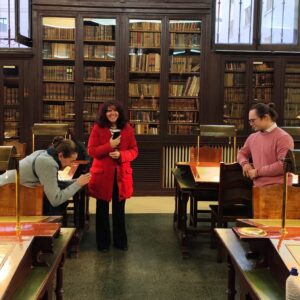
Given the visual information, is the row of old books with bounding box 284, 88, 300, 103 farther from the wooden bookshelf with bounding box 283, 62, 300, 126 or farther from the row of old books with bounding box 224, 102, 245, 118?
the row of old books with bounding box 224, 102, 245, 118

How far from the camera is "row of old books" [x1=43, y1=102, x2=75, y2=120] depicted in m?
6.52

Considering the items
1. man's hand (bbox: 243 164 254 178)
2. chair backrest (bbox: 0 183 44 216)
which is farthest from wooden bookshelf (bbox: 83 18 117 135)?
chair backrest (bbox: 0 183 44 216)

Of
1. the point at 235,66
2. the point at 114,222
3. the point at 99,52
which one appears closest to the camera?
the point at 114,222

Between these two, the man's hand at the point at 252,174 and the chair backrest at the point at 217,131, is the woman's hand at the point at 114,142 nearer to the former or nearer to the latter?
the man's hand at the point at 252,174

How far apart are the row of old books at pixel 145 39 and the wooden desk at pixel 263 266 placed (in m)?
4.66

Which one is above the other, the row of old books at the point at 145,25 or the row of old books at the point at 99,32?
the row of old books at the point at 145,25

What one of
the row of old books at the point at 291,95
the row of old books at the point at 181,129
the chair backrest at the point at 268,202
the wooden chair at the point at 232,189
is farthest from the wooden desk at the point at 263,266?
the row of old books at the point at 291,95

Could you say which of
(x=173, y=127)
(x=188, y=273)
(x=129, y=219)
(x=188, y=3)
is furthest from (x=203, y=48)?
(x=188, y=273)

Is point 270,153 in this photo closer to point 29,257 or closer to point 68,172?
point 68,172

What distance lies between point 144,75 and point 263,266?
4886mm

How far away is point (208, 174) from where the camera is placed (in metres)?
4.16

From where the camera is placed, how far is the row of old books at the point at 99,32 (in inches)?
253

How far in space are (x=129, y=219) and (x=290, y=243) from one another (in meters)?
3.34

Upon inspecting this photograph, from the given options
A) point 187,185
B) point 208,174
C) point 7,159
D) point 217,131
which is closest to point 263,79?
point 217,131
